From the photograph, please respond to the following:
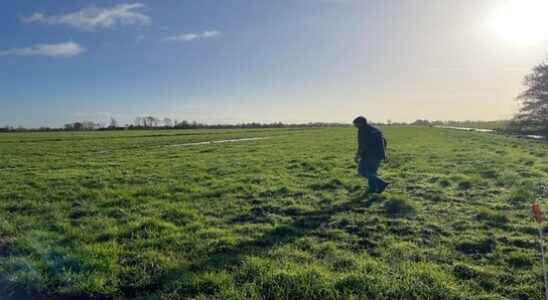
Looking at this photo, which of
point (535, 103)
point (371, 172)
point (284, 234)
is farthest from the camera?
point (535, 103)

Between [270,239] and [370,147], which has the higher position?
[370,147]

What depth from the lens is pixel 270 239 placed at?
5.92 m

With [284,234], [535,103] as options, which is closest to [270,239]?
[284,234]

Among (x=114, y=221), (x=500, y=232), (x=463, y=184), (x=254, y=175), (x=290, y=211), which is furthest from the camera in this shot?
(x=254, y=175)

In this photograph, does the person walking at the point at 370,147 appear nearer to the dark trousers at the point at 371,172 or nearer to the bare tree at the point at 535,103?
the dark trousers at the point at 371,172

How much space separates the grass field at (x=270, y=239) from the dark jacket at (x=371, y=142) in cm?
119

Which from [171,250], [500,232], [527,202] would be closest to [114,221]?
[171,250]

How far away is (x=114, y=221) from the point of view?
7.00m

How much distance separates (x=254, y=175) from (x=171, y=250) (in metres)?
7.13

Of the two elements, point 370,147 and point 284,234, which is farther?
point 370,147

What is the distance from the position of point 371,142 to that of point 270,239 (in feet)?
14.5

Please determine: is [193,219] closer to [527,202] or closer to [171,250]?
[171,250]

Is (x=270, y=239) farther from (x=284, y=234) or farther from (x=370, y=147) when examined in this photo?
(x=370, y=147)

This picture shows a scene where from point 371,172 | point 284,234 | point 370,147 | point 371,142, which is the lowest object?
point 284,234
